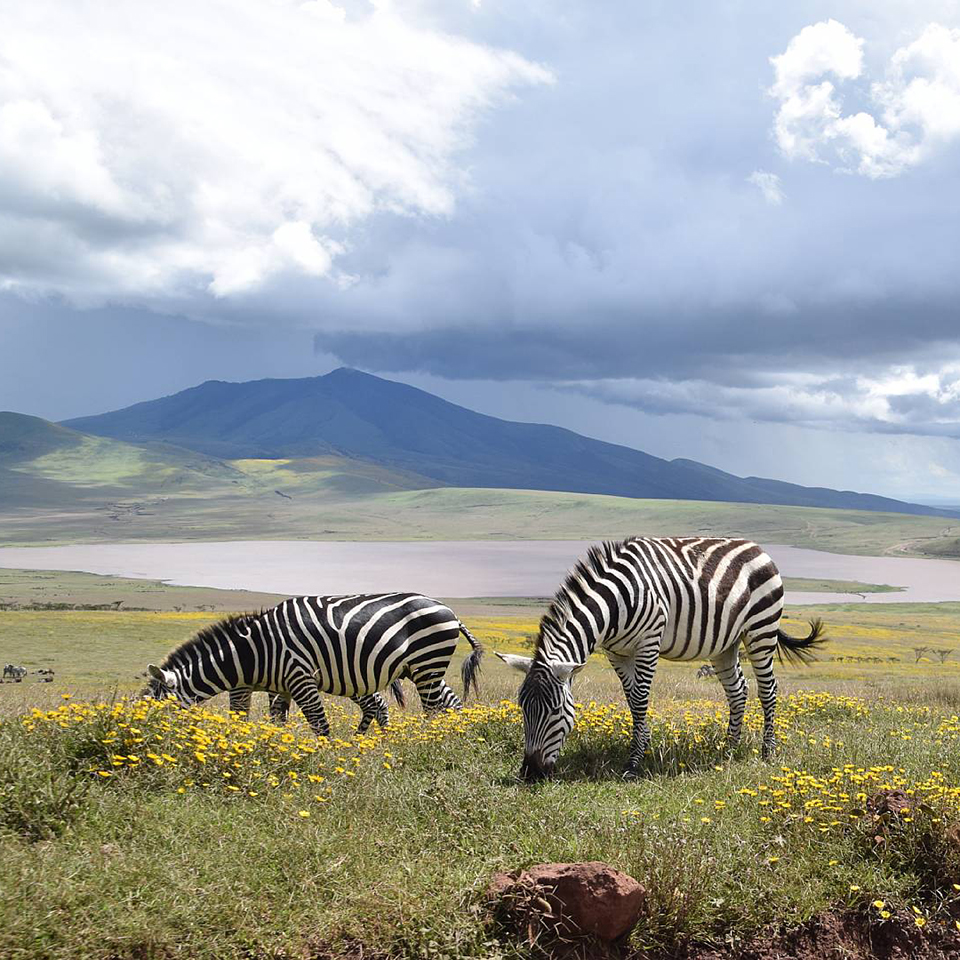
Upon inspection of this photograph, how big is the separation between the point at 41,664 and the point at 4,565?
129m

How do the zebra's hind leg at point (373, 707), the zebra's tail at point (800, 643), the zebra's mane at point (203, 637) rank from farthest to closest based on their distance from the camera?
the zebra's hind leg at point (373, 707) → the zebra's tail at point (800, 643) → the zebra's mane at point (203, 637)

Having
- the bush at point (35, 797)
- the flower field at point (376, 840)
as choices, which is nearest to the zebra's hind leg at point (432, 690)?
the flower field at point (376, 840)

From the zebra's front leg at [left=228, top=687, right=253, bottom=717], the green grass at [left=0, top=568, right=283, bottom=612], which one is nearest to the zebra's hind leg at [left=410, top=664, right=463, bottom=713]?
the zebra's front leg at [left=228, top=687, right=253, bottom=717]

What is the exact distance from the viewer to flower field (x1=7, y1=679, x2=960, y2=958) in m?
5.61

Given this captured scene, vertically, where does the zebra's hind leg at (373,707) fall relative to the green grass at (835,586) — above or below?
above

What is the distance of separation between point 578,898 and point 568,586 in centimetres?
485

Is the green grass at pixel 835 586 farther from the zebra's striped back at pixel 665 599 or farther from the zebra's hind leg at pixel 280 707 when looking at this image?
the zebra's hind leg at pixel 280 707

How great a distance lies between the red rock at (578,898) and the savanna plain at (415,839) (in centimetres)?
17

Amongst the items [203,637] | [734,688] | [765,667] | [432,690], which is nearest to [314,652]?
[203,637]

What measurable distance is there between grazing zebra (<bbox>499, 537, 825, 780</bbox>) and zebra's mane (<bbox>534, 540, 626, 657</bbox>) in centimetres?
1

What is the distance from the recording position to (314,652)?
12.7 m

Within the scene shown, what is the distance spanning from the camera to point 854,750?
10.4m

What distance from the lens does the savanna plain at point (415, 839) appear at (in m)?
5.64

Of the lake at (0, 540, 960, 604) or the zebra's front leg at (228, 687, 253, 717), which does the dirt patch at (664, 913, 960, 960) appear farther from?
the lake at (0, 540, 960, 604)
